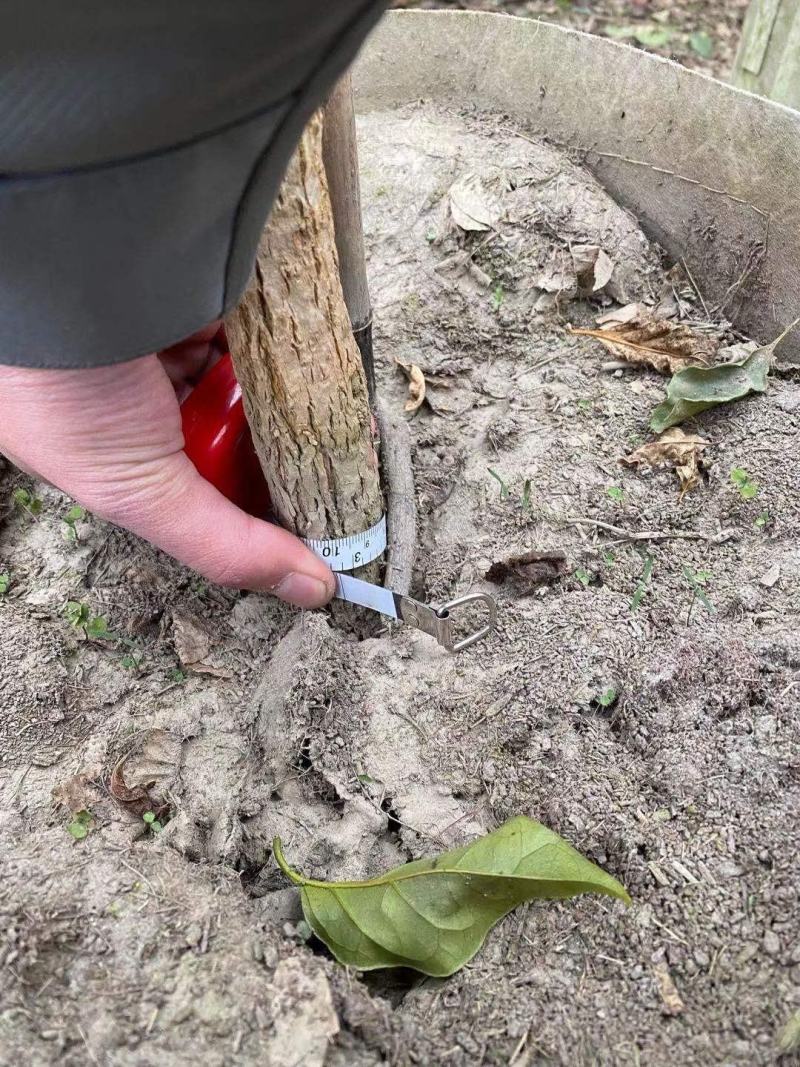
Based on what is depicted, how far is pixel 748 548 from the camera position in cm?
130

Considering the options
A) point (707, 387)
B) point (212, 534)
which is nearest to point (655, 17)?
point (707, 387)

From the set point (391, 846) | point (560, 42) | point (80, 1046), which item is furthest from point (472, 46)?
point (80, 1046)

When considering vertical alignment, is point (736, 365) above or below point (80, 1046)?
above

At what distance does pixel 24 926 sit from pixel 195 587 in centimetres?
58

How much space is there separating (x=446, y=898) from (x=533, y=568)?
533 mm

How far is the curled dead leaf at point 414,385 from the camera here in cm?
158

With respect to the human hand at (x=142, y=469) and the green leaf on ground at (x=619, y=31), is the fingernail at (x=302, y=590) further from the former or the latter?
the green leaf on ground at (x=619, y=31)

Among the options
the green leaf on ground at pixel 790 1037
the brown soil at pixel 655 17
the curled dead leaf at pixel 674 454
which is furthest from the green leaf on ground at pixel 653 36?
the green leaf on ground at pixel 790 1037

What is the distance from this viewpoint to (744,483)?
53.4 inches

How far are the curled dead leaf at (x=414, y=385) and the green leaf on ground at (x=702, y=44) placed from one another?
8.13ft

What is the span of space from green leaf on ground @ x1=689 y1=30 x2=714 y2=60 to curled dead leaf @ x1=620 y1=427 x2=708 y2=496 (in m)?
2.53

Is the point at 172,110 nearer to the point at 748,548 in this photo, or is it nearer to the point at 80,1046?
the point at 80,1046

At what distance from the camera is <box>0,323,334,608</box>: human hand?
1.02m

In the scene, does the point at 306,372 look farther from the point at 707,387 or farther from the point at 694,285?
the point at 694,285
